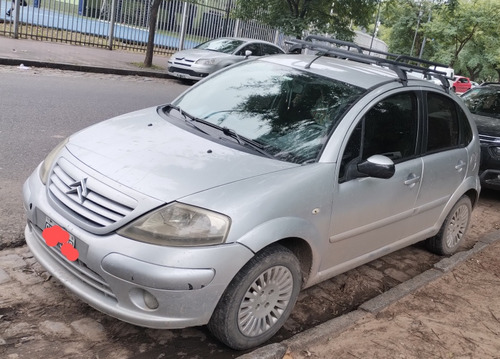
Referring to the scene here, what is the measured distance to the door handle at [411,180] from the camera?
13.0 feet

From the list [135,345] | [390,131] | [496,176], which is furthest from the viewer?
[496,176]

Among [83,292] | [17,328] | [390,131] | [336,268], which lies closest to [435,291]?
[336,268]

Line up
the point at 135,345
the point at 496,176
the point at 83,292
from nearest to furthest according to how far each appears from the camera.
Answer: the point at 83,292 → the point at 135,345 → the point at 496,176

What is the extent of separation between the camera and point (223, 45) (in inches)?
611

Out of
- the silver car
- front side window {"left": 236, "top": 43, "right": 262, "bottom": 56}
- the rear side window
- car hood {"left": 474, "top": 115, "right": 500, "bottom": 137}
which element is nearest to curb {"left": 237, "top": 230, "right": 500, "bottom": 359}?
the rear side window

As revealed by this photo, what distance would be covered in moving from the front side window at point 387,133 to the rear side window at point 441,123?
233mm

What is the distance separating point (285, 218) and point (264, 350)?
2.51 ft

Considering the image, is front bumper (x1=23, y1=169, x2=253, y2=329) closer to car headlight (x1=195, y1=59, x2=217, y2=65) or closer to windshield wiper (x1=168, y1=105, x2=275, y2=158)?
windshield wiper (x1=168, y1=105, x2=275, y2=158)

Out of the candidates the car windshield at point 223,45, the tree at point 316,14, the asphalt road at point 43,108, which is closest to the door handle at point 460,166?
the asphalt road at point 43,108

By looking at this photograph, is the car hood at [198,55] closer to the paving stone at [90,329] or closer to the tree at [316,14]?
the tree at [316,14]

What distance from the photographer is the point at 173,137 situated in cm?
344

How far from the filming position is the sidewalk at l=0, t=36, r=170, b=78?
13019 millimetres

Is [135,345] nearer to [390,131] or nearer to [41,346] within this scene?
[41,346]

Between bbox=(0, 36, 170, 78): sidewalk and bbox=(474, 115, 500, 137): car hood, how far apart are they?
998cm
